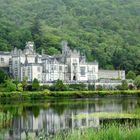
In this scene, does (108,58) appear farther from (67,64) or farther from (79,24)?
(79,24)

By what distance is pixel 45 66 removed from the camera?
82.4 metres

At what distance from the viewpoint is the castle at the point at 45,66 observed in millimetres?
81438

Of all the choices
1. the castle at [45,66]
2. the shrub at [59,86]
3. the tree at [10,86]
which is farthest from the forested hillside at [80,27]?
the tree at [10,86]

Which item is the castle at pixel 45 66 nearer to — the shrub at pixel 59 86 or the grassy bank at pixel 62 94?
the shrub at pixel 59 86

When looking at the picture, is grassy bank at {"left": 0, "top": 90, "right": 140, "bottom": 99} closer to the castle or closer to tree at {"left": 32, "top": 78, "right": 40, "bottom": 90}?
tree at {"left": 32, "top": 78, "right": 40, "bottom": 90}

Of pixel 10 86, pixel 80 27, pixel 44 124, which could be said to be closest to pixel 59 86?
pixel 10 86

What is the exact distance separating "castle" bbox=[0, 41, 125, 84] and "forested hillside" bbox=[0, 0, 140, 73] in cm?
1382

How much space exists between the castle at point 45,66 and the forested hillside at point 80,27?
13.8m

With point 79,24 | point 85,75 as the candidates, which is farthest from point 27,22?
point 85,75

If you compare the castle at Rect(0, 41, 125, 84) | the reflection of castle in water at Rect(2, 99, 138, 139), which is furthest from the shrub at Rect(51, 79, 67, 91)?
the reflection of castle in water at Rect(2, 99, 138, 139)

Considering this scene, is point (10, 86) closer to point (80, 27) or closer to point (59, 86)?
point (59, 86)

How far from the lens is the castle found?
3206 inches

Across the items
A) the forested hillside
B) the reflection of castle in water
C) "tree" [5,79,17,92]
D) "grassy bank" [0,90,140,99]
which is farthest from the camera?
the forested hillside

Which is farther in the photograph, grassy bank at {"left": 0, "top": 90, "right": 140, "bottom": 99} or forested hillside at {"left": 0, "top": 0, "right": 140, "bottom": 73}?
forested hillside at {"left": 0, "top": 0, "right": 140, "bottom": 73}
